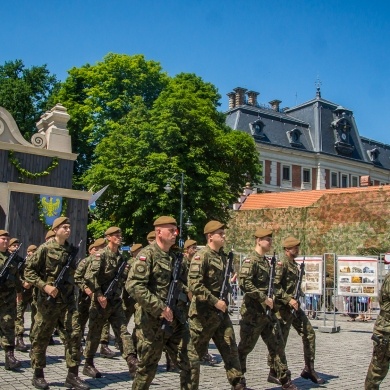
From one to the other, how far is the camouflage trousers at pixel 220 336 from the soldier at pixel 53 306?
5.60ft

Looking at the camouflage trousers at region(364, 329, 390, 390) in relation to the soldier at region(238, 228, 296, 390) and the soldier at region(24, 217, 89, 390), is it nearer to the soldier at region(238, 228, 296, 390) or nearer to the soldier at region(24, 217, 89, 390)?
the soldier at region(238, 228, 296, 390)

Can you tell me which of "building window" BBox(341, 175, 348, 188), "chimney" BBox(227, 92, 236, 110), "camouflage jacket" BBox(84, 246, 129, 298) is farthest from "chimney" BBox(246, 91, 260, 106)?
"camouflage jacket" BBox(84, 246, 129, 298)

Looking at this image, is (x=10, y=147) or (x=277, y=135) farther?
(x=277, y=135)

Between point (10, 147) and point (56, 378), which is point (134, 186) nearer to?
point (10, 147)

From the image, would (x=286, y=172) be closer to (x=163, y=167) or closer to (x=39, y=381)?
(x=163, y=167)

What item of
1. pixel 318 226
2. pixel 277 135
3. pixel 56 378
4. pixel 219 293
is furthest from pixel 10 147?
pixel 277 135

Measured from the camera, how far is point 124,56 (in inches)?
1409

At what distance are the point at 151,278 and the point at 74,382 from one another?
2477 millimetres

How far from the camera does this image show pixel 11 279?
9.19 metres

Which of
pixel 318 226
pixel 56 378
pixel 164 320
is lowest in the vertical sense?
pixel 56 378

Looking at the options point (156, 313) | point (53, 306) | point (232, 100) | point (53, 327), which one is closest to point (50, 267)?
point (53, 306)

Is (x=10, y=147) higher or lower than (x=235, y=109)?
lower

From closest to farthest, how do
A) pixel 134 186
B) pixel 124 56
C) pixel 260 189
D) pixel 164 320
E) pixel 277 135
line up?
pixel 164 320, pixel 134 186, pixel 124 56, pixel 260 189, pixel 277 135

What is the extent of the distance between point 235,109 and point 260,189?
894 cm
